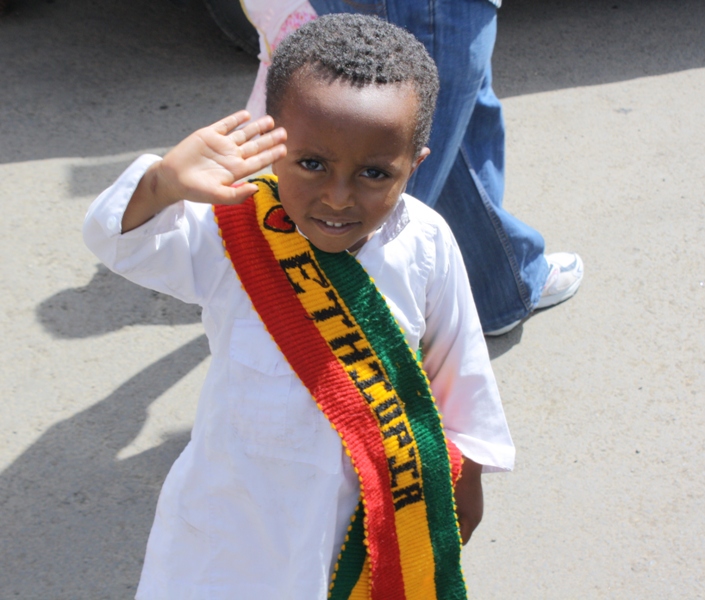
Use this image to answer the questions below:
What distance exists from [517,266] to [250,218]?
167 centimetres

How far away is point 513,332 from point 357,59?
2037 mm

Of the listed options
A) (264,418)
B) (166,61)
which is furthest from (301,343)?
(166,61)

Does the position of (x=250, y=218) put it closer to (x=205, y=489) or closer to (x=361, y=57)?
(x=361, y=57)

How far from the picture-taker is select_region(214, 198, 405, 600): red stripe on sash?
5.45 ft

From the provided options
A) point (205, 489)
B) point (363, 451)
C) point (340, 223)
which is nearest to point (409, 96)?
point (340, 223)

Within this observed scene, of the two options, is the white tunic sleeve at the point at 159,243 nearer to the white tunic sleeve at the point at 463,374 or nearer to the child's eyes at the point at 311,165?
the child's eyes at the point at 311,165

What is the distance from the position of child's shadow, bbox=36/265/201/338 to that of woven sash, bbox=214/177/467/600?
169 centimetres

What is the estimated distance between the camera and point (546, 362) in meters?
3.27

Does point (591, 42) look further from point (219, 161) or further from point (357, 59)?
point (219, 161)

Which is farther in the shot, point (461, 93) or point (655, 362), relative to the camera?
point (655, 362)

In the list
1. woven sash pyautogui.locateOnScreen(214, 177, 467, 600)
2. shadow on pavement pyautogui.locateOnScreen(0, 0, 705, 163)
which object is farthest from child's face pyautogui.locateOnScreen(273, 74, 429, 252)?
shadow on pavement pyautogui.locateOnScreen(0, 0, 705, 163)

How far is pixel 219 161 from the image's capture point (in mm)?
1448

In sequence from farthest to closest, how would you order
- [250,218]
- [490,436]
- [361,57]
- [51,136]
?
1. [51,136]
2. [490,436]
3. [250,218]
4. [361,57]

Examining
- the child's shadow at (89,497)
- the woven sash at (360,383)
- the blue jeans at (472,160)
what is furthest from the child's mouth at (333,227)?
the child's shadow at (89,497)
